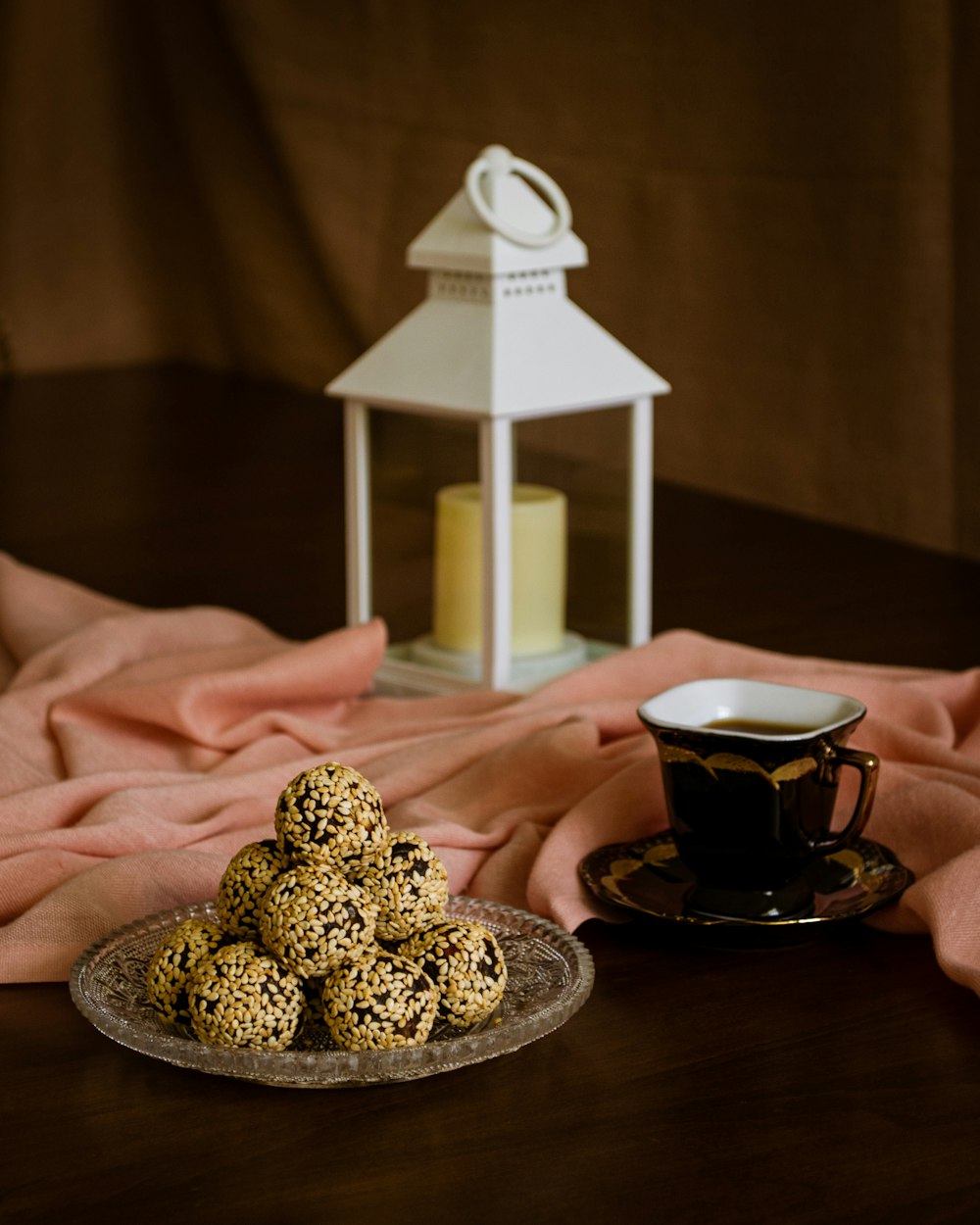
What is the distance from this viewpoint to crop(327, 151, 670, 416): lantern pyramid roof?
1.38 meters

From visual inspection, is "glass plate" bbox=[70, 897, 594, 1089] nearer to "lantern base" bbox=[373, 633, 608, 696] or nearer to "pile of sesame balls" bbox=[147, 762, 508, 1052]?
"pile of sesame balls" bbox=[147, 762, 508, 1052]

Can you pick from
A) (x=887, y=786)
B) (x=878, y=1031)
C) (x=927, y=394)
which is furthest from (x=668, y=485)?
→ (x=878, y=1031)

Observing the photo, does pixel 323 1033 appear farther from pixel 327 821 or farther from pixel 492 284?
pixel 492 284

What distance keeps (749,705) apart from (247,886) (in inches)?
12.3

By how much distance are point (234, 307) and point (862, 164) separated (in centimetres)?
176

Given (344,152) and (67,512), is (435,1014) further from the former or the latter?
(344,152)

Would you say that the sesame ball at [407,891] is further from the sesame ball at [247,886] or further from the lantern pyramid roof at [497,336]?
the lantern pyramid roof at [497,336]

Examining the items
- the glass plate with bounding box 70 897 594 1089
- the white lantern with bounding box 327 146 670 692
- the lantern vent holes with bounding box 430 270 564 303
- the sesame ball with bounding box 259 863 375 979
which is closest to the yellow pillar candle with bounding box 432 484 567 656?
the white lantern with bounding box 327 146 670 692

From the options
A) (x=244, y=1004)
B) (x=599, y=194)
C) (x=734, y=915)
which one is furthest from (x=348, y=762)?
(x=599, y=194)

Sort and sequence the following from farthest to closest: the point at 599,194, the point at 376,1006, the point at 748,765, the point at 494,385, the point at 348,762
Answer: the point at 599,194, the point at 494,385, the point at 348,762, the point at 748,765, the point at 376,1006

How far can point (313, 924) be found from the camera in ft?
2.50

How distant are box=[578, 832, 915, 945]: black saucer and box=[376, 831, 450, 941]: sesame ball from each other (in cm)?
15

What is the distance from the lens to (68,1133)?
0.74 m

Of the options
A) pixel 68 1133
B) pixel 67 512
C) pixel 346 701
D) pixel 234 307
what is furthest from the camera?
pixel 234 307
